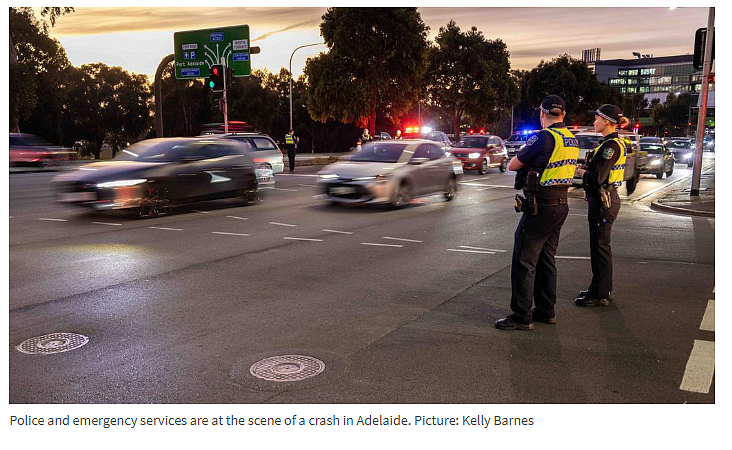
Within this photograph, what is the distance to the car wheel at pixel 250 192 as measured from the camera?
15.1m

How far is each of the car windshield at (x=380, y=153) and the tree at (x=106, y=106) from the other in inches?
1834

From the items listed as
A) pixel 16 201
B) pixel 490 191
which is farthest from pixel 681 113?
pixel 16 201

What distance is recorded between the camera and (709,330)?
5.70 meters

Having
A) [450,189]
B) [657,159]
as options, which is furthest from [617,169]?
[657,159]

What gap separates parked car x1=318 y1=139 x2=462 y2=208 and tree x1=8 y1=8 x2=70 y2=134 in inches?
1136

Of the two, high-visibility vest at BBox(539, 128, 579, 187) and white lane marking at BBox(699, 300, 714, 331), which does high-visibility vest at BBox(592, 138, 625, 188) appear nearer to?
high-visibility vest at BBox(539, 128, 579, 187)

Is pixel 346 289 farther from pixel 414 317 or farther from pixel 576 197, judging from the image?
pixel 576 197

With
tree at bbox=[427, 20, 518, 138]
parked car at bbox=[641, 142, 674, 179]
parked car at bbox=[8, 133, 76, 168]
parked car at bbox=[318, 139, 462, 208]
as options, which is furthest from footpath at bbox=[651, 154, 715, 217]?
tree at bbox=[427, 20, 518, 138]

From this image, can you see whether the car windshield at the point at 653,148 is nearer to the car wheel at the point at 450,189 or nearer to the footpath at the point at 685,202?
the footpath at the point at 685,202

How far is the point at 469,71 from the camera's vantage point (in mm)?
54188

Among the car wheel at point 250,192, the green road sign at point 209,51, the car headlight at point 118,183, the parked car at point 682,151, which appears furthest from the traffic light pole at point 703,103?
the parked car at point 682,151

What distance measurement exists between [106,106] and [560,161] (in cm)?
5751

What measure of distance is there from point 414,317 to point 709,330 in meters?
2.51

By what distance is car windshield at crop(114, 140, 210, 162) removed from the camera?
43.8 ft
